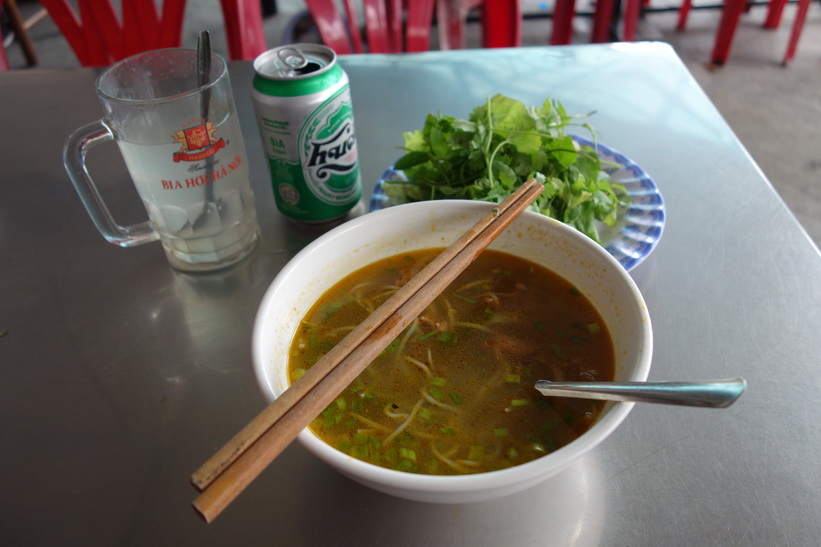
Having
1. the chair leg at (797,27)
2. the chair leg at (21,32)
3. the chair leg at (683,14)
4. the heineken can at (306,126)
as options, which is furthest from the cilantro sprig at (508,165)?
the chair leg at (21,32)

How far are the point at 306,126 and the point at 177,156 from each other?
0.23m

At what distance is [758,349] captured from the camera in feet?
3.49

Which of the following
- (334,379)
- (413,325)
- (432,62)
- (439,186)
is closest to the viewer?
(334,379)

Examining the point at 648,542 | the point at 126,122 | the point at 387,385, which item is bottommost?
the point at 648,542

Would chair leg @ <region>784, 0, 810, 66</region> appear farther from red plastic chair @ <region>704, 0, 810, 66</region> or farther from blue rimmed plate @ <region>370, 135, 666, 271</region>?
blue rimmed plate @ <region>370, 135, 666, 271</region>

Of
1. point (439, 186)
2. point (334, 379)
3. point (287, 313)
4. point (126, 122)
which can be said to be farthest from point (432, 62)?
point (334, 379)

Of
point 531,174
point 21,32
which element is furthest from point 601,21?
point 21,32

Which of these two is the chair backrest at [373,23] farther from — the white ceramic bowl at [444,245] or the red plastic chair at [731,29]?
the red plastic chair at [731,29]

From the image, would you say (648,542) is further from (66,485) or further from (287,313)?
(66,485)

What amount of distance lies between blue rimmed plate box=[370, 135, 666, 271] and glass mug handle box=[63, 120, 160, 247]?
0.47 meters

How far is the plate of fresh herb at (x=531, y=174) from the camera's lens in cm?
119

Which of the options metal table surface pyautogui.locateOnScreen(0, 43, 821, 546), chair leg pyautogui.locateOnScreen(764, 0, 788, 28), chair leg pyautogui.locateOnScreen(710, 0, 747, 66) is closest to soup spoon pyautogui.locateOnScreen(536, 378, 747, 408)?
metal table surface pyautogui.locateOnScreen(0, 43, 821, 546)

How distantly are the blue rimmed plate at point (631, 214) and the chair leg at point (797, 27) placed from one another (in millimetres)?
3413

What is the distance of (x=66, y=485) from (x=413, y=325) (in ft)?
1.89
